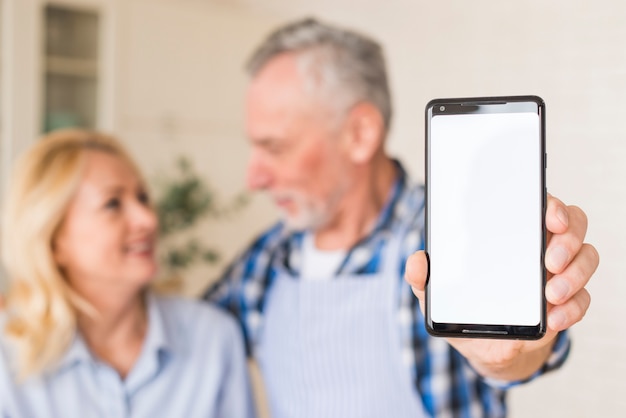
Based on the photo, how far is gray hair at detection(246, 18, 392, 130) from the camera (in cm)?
94

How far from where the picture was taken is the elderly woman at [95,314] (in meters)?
0.90

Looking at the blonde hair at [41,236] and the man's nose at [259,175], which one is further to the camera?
the man's nose at [259,175]

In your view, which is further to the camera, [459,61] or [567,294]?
[459,61]

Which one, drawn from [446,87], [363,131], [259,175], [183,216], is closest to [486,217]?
[446,87]

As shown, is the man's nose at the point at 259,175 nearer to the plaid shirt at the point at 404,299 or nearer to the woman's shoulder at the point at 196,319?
the plaid shirt at the point at 404,299

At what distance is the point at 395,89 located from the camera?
102cm

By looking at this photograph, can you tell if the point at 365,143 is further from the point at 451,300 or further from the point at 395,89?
the point at 451,300

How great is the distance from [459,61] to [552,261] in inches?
19.0

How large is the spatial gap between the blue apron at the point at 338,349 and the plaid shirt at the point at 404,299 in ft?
0.05

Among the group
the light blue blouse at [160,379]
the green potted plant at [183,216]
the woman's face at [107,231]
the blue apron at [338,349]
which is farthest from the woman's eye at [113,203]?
the green potted plant at [183,216]

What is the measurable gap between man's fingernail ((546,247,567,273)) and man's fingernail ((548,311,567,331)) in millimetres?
30

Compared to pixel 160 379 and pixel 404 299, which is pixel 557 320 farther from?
pixel 160 379

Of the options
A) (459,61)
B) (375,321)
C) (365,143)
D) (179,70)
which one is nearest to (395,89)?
(365,143)

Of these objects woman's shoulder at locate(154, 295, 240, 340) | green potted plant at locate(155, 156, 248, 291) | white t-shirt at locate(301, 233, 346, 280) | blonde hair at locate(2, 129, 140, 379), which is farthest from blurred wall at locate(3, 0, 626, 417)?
blonde hair at locate(2, 129, 140, 379)
